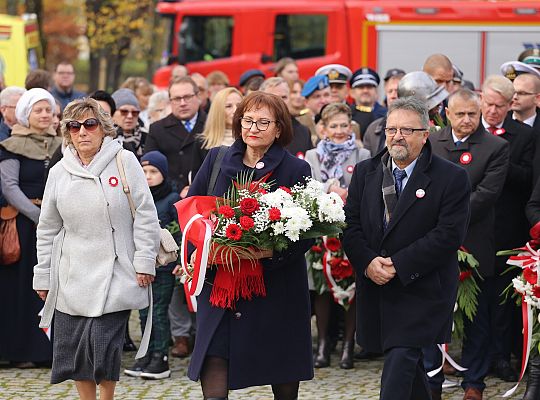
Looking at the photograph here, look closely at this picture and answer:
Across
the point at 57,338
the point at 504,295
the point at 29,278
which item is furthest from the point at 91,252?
the point at 504,295

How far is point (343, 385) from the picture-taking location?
8883mm

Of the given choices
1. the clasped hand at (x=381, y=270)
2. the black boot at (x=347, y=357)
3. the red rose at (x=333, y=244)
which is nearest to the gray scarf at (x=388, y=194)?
the clasped hand at (x=381, y=270)

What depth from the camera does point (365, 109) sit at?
11.8 metres

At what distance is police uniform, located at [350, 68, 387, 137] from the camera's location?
11609 millimetres

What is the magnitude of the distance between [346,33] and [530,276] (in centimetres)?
1224

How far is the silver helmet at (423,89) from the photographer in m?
9.29

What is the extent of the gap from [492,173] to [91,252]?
2.96 m

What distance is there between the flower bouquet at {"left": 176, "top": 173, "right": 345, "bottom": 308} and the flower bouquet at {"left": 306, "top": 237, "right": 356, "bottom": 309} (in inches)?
106

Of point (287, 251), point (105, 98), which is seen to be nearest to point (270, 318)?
point (287, 251)

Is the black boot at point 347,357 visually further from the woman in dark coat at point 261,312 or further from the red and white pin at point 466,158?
the woman in dark coat at point 261,312

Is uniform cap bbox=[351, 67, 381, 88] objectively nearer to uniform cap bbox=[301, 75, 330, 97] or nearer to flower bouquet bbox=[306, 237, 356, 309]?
uniform cap bbox=[301, 75, 330, 97]

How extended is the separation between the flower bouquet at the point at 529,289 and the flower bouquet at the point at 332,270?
157 cm

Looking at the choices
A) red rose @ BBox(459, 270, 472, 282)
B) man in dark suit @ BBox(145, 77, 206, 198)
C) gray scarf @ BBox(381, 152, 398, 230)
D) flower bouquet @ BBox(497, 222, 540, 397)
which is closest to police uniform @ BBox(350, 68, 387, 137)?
man in dark suit @ BBox(145, 77, 206, 198)

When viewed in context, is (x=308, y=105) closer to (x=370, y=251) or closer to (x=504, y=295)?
(x=504, y=295)
